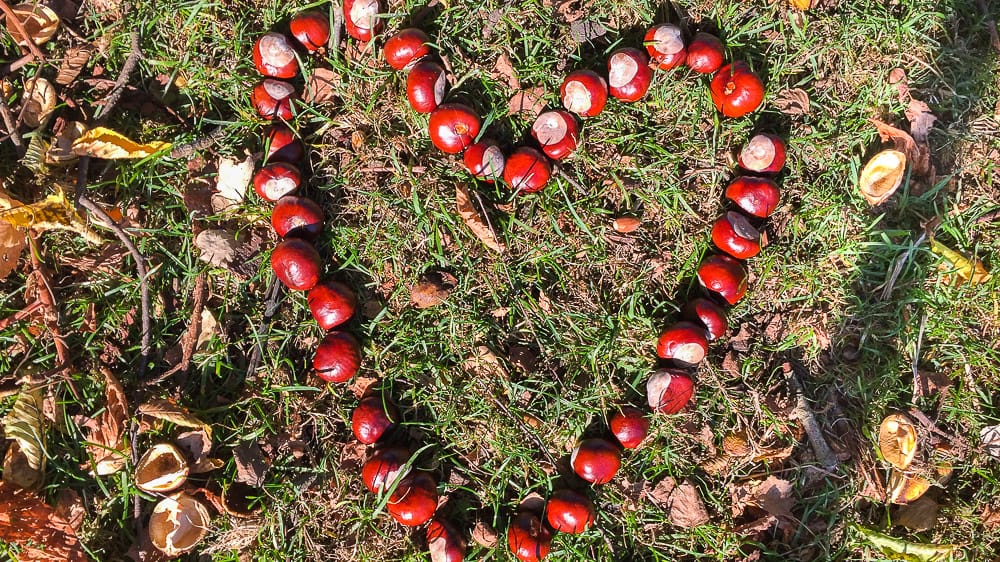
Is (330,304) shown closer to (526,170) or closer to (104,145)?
(526,170)

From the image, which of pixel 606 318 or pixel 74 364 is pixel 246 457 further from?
pixel 606 318

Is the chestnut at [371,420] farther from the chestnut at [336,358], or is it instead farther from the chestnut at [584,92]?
the chestnut at [584,92]

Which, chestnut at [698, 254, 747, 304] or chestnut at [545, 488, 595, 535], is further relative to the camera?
chestnut at [698, 254, 747, 304]

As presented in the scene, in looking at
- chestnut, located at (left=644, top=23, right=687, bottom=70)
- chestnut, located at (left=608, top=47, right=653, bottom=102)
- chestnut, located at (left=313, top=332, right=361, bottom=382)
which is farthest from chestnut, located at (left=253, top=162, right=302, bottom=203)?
chestnut, located at (left=644, top=23, right=687, bottom=70)

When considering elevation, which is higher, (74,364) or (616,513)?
(74,364)

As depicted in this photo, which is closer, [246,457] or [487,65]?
[246,457]

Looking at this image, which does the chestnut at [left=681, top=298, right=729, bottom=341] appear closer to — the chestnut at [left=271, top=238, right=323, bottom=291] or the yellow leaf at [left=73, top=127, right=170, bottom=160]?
the chestnut at [left=271, top=238, right=323, bottom=291]

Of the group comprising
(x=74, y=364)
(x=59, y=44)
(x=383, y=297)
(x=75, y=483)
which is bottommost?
(x=75, y=483)

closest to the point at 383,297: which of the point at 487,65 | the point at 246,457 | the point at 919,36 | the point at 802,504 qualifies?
the point at 246,457
